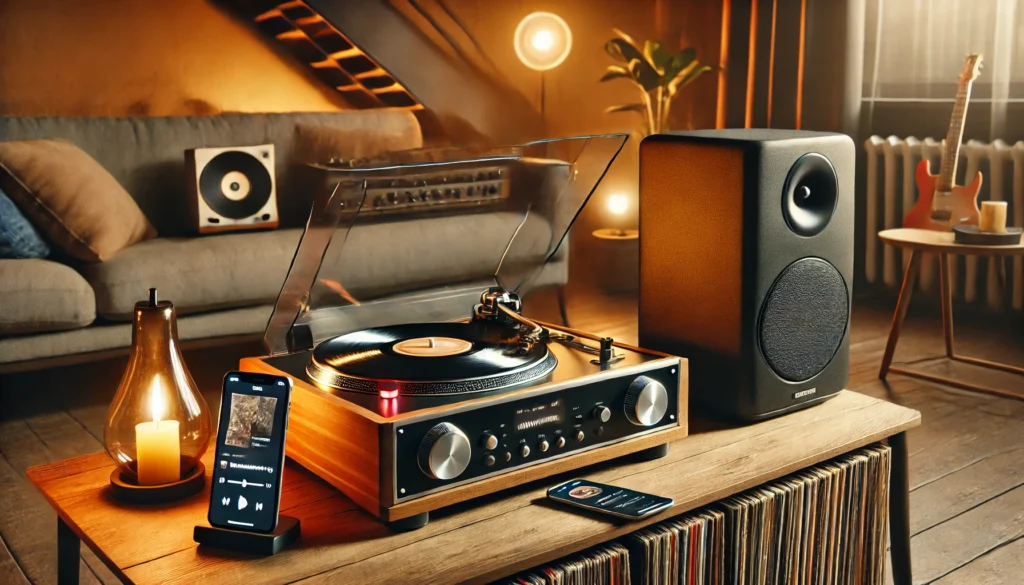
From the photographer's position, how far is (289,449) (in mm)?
1186

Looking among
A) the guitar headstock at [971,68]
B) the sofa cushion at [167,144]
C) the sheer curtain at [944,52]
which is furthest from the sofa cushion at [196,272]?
the sheer curtain at [944,52]

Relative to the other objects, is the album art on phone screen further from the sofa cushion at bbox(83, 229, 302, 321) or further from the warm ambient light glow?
the warm ambient light glow

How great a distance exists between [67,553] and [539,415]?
614 millimetres

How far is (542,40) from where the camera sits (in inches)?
179

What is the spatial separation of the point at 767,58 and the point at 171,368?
3.83m

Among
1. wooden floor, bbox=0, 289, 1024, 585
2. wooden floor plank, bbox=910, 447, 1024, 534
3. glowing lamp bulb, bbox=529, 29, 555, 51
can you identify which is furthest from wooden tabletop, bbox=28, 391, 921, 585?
glowing lamp bulb, bbox=529, 29, 555, 51

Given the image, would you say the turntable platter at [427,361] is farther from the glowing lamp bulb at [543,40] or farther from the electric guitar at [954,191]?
the glowing lamp bulb at [543,40]

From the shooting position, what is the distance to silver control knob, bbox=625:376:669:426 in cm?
119

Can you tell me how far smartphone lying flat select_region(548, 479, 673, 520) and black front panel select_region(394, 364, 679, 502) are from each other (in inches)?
1.7

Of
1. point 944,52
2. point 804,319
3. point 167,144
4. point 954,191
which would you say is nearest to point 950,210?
point 954,191

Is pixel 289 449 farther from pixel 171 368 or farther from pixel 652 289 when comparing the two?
pixel 652 289

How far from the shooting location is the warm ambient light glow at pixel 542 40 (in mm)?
4547

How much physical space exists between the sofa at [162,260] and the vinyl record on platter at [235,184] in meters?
0.14

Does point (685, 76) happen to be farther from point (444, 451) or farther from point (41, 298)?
point (444, 451)
